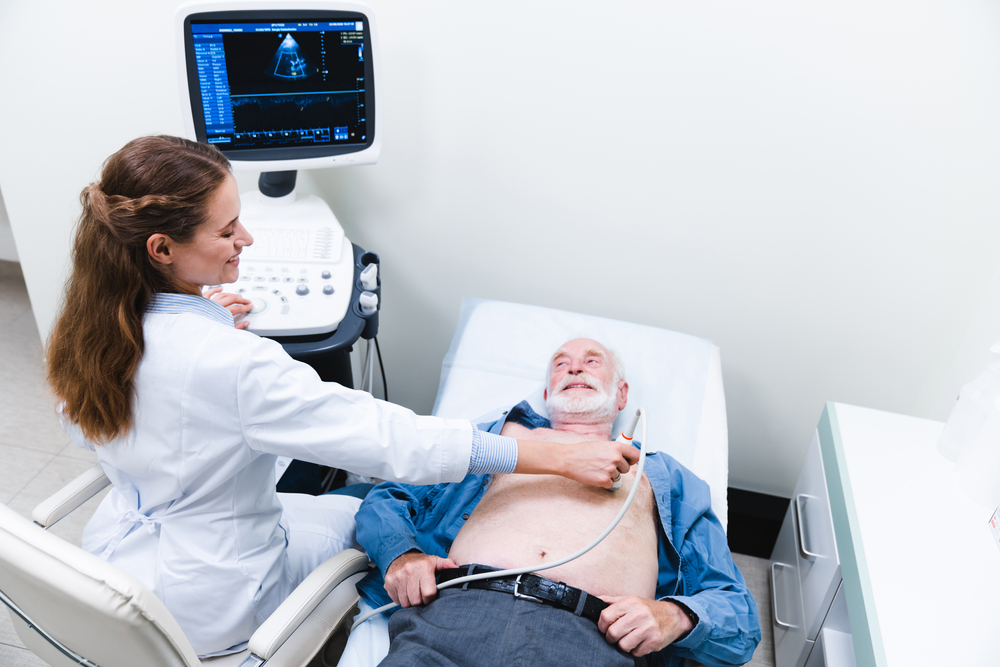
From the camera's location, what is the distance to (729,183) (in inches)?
71.9

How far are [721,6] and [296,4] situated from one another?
98 centimetres

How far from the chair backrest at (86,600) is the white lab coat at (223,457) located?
0.22m

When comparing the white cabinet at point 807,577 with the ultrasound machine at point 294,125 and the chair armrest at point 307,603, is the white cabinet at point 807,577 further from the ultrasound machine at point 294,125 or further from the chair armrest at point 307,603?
the ultrasound machine at point 294,125

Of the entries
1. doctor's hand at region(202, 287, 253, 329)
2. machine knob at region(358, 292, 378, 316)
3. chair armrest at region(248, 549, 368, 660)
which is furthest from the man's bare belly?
doctor's hand at region(202, 287, 253, 329)

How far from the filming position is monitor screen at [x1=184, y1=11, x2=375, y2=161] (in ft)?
5.10

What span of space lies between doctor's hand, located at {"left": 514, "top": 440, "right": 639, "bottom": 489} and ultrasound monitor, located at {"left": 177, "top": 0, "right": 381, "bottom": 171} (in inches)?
36.1

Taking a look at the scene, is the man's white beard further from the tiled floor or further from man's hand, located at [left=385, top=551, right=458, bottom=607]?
the tiled floor

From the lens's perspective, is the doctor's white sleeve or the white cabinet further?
the white cabinet

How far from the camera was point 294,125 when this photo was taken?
1693 mm

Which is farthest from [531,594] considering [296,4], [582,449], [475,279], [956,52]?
[956,52]

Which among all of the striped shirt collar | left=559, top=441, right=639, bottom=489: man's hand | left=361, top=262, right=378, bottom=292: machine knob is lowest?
left=559, top=441, right=639, bottom=489: man's hand

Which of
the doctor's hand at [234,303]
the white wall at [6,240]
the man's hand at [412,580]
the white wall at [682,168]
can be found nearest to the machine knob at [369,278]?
the doctor's hand at [234,303]

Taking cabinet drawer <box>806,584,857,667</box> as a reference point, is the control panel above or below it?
above

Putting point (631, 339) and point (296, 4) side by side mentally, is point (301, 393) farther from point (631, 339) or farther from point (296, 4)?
point (631, 339)
